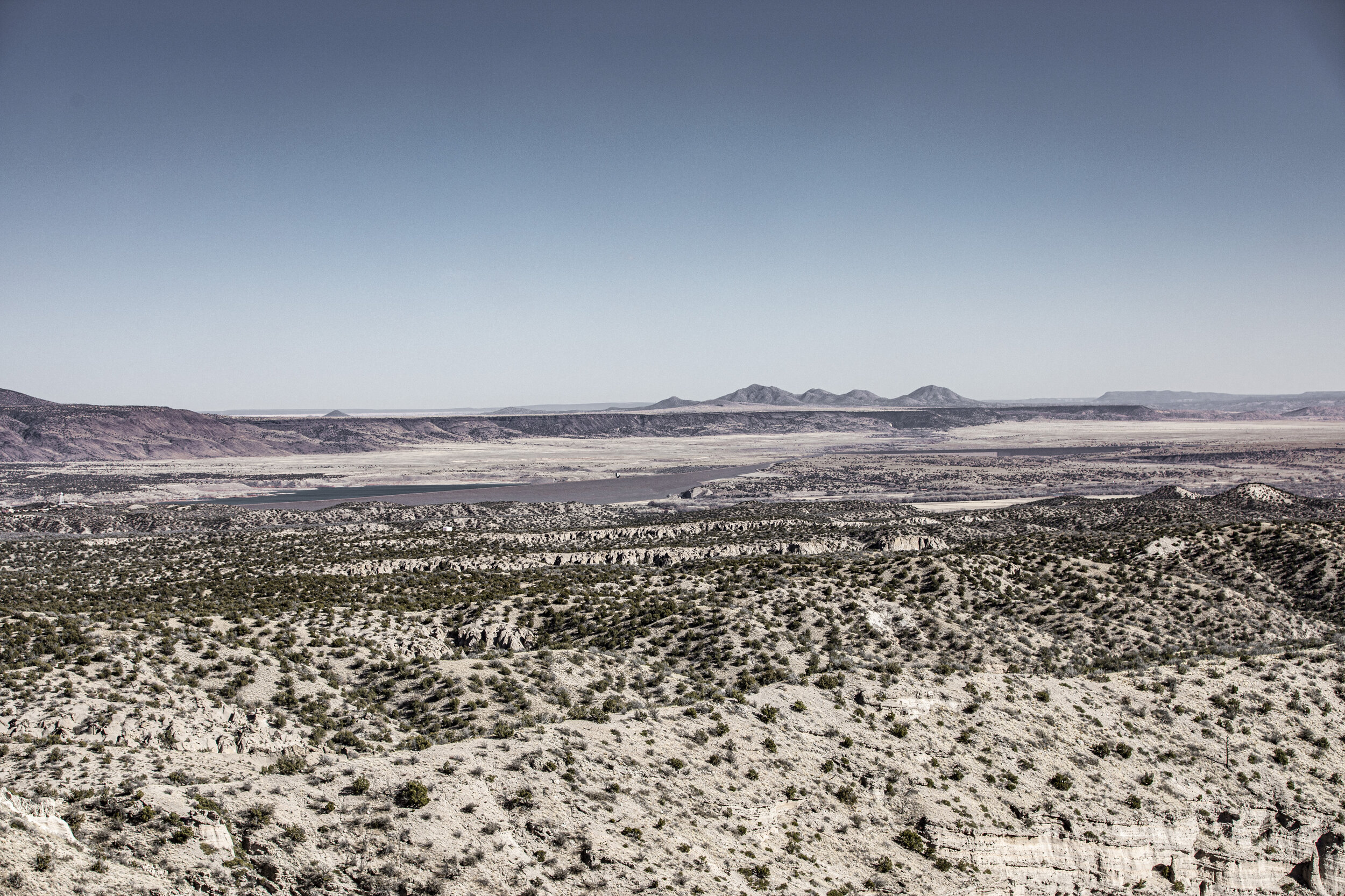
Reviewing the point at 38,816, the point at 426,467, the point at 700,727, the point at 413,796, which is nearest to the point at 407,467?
the point at 426,467

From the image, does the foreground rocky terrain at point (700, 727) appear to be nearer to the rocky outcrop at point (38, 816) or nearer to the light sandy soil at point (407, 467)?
the rocky outcrop at point (38, 816)

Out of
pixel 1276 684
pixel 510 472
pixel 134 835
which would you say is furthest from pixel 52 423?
pixel 1276 684

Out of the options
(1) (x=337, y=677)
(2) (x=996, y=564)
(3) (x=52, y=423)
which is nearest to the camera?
(1) (x=337, y=677)

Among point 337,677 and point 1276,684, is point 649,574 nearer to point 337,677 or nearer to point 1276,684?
point 337,677

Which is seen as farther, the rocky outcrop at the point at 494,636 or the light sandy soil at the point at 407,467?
the light sandy soil at the point at 407,467

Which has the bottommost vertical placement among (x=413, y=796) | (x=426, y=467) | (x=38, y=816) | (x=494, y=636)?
(x=426, y=467)

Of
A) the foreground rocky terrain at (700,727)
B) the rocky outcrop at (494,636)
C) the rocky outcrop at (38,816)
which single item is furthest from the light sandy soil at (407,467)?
the rocky outcrop at (38,816)

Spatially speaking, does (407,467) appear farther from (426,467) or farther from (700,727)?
(700,727)

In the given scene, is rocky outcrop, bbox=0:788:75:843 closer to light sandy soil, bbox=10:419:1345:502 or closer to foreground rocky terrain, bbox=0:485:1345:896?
foreground rocky terrain, bbox=0:485:1345:896
